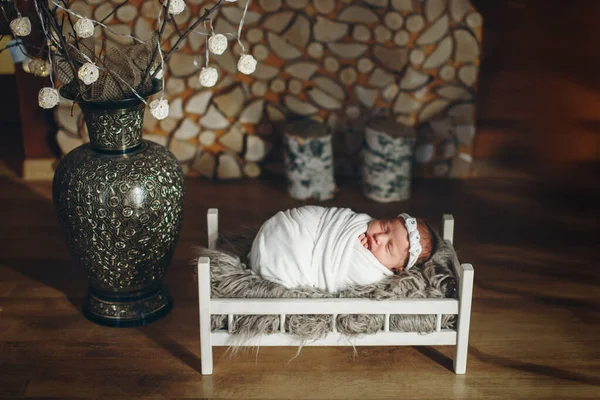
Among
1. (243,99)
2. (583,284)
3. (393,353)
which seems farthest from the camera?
(243,99)

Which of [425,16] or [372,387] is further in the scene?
[425,16]

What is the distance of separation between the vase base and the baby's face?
0.79 m

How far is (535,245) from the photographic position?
124 inches

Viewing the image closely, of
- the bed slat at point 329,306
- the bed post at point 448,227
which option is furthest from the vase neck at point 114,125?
the bed post at point 448,227

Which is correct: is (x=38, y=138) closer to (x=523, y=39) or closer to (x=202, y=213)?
(x=202, y=213)

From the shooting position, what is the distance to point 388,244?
2.36 meters

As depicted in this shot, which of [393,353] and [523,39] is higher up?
[523,39]

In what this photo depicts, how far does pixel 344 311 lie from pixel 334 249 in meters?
0.22

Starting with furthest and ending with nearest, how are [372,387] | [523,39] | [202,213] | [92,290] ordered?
[523,39]
[202,213]
[92,290]
[372,387]

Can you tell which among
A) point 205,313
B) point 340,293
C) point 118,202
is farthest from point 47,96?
point 340,293

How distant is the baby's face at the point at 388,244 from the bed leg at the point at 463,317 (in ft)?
0.82

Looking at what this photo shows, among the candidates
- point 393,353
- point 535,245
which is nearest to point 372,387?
point 393,353

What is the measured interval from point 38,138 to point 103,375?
1.87 metres

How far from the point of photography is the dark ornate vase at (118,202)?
7.55ft
